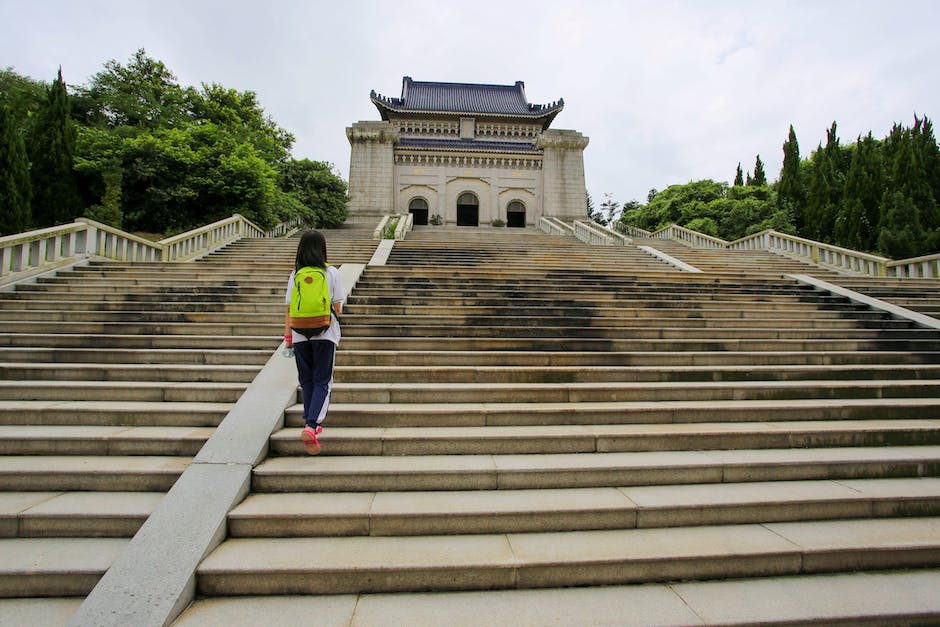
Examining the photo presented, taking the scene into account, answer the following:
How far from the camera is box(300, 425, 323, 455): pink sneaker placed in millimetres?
3674

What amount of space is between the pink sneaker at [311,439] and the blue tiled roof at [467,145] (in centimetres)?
3053

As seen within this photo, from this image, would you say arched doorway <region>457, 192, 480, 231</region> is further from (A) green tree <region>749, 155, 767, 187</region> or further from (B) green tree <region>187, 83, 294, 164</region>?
(A) green tree <region>749, 155, 767, 187</region>

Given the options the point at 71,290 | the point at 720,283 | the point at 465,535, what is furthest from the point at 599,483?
the point at 71,290

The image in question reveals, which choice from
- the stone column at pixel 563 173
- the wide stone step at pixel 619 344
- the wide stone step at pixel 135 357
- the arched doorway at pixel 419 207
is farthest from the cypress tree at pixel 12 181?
the stone column at pixel 563 173

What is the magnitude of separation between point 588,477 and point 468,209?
30194 millimetres

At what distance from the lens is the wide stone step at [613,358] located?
5438 millimetres

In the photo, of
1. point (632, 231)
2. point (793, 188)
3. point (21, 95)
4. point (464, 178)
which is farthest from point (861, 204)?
point (21, 95)

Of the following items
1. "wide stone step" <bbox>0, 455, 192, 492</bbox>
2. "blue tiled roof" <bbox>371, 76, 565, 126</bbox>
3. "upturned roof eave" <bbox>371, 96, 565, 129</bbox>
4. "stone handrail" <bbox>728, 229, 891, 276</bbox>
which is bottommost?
"wide stone step" <bbox>0, 455, 192, 492</bbox>

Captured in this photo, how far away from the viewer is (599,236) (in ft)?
63.0

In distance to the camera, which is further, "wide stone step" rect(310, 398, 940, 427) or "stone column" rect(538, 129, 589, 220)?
"stone column" rect(538, 129, 589, 220)

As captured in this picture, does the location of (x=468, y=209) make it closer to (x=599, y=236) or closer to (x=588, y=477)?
(x=599, y=236)

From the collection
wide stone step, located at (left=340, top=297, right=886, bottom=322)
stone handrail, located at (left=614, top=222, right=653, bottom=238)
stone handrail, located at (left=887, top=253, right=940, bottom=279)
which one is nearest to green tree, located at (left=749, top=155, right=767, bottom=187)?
stone handrail, located at (left=614, top=222, right=653, bottom=238)

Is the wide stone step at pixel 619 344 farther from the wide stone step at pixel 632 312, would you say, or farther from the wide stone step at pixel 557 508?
the wide stone step at pixel 557 508

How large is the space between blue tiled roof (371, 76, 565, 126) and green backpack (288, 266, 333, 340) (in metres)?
34.8
